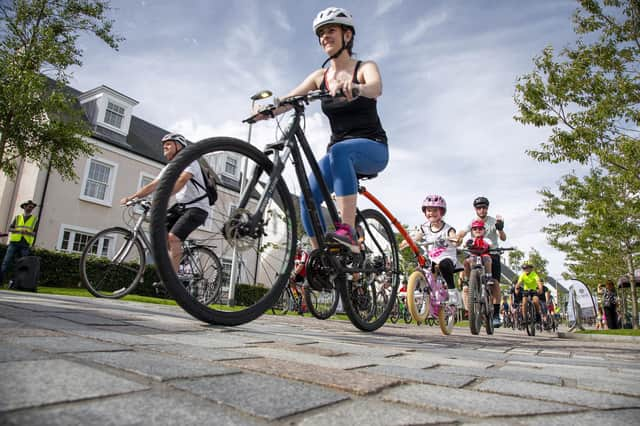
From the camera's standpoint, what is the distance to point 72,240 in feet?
Result: 59.0

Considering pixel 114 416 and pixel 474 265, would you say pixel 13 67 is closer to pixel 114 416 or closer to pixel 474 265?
pixel 474 265

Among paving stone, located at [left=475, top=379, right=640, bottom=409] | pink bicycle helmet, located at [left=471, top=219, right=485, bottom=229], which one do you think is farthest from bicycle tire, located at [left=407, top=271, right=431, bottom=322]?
paving stone, located at [left=475, top=379, right=640, bottom=409]

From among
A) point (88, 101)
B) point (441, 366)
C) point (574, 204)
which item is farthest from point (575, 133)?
point (88, 101)

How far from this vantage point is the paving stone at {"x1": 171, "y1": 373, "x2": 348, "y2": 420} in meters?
0.86

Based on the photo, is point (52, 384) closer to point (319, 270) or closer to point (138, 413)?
point (138, 413)

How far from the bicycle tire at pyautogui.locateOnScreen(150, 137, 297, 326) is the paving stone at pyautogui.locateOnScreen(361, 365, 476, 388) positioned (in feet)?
3.81

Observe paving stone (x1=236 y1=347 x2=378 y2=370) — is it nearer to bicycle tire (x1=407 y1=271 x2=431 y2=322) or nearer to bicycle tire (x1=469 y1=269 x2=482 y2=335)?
bicycle tire (x1=407 y1=271 x2=431 y2=322)

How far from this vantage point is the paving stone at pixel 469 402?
1003 millimetres

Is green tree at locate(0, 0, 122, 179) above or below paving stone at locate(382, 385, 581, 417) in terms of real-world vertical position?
above

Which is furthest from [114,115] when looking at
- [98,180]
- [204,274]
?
[204,274]

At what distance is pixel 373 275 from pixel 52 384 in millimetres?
3528

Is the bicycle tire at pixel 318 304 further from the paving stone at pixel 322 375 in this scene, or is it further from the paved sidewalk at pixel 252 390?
the paving stone at pixel 322 375

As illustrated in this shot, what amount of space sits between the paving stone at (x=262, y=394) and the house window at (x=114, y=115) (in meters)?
23.8

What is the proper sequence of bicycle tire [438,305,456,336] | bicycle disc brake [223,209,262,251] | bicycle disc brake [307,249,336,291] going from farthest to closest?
bicycle tire [438,305,456,336] < bicycle disc brake [307,249,336,291] < bicycle disc brake [223,209,262,251]
